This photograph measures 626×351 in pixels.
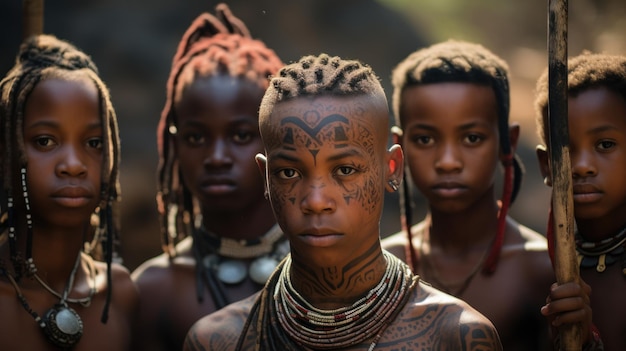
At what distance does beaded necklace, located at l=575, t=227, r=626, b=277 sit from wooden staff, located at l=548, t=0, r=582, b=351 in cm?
79

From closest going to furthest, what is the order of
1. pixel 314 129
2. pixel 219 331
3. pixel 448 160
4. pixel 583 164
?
1. pixel 314 129
2. pixel 219 331
3. pixel 583 164
4. pixel 448 160

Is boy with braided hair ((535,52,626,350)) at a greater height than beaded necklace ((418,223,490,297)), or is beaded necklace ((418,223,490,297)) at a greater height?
boy with braided hair ((535,52,626,350))

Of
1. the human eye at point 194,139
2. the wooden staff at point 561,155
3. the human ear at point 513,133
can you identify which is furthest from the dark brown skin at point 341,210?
the human ear at point 513,133

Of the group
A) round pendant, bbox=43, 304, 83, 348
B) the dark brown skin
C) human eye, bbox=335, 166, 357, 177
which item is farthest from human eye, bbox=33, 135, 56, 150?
human eye, bbox=335, 166, 357, 177

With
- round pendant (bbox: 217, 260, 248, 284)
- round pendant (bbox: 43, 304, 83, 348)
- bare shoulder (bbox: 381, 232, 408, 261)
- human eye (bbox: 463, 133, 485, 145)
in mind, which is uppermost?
human eye (bbox: 463, 133, 485, 145)

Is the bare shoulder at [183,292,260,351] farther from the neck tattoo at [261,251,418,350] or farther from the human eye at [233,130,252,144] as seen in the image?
the human eye at [233,130,252,144]

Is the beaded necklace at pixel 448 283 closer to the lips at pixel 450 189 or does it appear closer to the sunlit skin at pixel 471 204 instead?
the sunlit skin at pixel 471 204

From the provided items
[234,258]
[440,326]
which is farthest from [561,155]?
[234,258]

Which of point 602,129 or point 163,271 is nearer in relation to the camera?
point 602,129

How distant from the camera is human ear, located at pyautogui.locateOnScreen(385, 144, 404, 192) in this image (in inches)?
173

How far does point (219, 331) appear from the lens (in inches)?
174

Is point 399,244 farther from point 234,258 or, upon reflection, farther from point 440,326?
point 440,326

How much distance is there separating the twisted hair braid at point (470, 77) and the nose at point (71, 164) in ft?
5.89

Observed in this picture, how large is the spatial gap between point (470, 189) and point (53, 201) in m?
2.07
